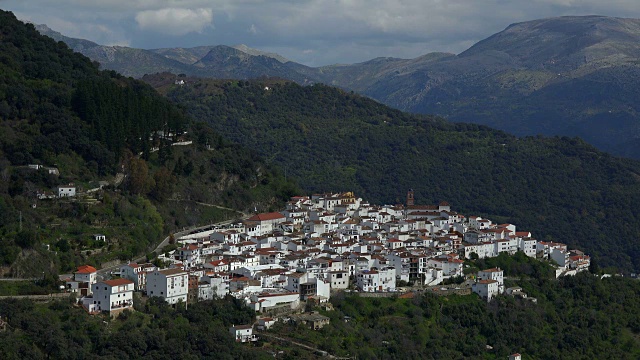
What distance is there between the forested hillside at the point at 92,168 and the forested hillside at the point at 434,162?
20.1 metres

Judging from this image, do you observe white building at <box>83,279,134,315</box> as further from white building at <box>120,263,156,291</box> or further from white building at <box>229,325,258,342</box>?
white building at <box>229,325,258,342</box>

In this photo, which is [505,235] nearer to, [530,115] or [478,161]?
[478,161]

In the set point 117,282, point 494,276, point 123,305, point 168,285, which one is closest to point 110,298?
point 123,305

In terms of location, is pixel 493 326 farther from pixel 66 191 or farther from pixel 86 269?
pixel 66 191

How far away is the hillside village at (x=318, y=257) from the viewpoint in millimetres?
42281

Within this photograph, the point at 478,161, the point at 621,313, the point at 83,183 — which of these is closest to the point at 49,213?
the point at 83,183

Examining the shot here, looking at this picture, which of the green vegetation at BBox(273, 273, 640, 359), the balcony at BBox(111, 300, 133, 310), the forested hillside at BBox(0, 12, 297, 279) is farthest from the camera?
the forested hillside at BBox(0, 12, 297, 279)

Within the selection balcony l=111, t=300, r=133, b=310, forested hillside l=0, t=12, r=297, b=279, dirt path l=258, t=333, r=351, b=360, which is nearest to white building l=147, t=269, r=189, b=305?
balcony l=111, t=300, r=133, b=310

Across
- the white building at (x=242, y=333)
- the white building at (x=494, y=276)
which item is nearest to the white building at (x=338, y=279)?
the white building at (x=494, y=276)

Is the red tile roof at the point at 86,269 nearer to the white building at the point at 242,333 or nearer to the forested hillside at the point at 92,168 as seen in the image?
the forested hillside at the point at 92,168

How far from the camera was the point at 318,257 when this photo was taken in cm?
4800

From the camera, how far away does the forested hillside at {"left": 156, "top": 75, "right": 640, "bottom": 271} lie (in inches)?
3310

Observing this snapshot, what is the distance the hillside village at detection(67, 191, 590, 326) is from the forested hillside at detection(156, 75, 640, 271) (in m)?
21.9

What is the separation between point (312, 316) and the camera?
43.0 metres
